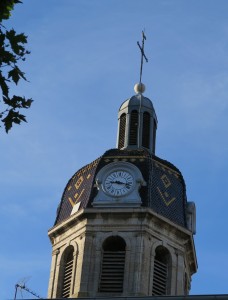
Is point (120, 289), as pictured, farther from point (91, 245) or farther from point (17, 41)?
point (17, 41)

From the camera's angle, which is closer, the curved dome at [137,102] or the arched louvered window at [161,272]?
the arched louvered window at [161,272]

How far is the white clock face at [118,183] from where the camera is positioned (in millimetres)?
31406

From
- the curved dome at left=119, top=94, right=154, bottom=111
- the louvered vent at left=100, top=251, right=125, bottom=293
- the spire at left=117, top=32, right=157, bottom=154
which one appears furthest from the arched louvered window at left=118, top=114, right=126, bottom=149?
the louvered vent at left=100, top=251, right=125, bottom=293

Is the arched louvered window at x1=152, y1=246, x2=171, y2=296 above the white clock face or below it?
below

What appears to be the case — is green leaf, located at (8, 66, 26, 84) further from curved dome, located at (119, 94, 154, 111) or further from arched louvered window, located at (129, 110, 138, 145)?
curved dome, located at (119, 94, 154, 111)

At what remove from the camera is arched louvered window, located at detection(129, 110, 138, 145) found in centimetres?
A: 3428

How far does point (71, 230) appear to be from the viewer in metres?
31.5

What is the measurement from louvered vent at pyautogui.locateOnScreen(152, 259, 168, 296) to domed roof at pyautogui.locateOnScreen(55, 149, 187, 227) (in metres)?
1.57

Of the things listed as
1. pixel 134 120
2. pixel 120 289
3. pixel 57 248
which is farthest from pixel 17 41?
pixel 134 120

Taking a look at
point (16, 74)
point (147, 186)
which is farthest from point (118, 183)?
point (16, 74)

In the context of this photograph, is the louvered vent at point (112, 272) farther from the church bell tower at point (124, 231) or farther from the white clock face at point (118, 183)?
the white clock face at point (118, 183)

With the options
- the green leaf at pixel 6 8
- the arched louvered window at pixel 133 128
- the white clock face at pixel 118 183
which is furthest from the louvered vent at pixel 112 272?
the green leaf at pixel 6 8

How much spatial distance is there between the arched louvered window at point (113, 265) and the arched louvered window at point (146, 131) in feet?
15.6

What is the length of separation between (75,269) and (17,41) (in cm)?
2021
